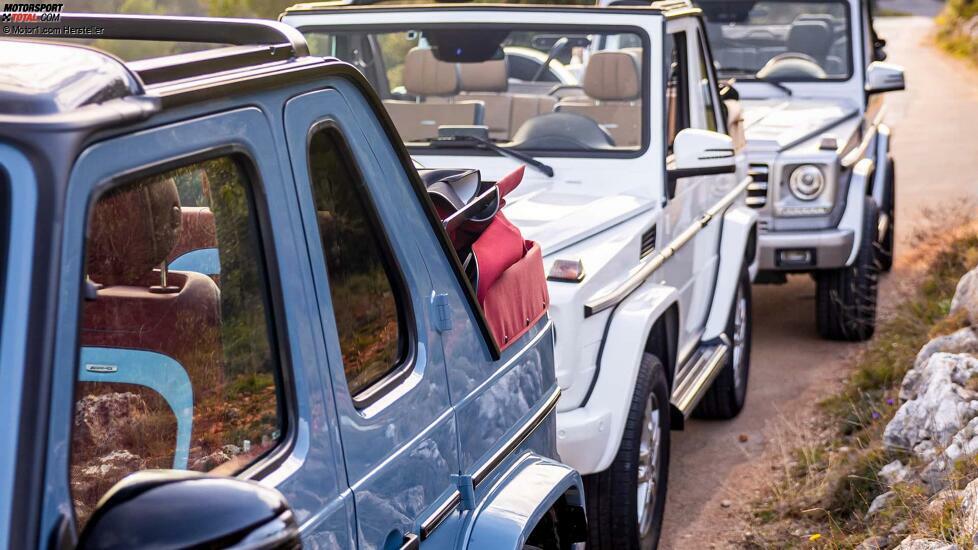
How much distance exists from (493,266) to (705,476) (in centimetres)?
301

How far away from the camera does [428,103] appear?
18.4ft

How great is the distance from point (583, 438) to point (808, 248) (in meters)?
3.79

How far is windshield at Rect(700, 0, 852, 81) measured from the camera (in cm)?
912

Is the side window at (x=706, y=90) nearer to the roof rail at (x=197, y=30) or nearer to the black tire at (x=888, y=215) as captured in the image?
the black tire at (x=888, y=215)

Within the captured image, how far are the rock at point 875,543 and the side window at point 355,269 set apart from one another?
225 centimetres

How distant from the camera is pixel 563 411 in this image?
4.12 m

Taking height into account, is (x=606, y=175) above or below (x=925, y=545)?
above

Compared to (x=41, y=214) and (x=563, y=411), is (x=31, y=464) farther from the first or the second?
(x=563, y=411)

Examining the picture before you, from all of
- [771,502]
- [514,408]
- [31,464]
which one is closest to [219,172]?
[31,464]

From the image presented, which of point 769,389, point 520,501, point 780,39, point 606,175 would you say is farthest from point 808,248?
point 520,501

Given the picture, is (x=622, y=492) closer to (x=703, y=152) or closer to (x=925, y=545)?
(x=925, y=545)

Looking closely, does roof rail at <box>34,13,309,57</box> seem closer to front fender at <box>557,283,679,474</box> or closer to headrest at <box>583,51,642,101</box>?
→ front fender at <box>557,283,679,474</box>

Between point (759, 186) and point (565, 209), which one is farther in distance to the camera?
point (759, 186)

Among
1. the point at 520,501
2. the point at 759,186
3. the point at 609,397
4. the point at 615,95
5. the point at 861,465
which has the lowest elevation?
the point at 861,465
